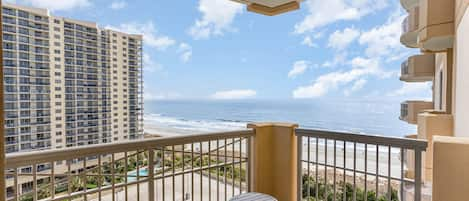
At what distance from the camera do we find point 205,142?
9.67 feet

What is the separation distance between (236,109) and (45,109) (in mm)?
22932

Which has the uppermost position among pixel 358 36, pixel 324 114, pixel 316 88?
pixel 358 36

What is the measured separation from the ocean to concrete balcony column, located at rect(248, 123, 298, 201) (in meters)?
17.3

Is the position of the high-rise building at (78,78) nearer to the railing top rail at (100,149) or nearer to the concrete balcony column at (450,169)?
the railing top rail at (100,149)

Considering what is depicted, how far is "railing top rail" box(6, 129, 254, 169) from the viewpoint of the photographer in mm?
1781

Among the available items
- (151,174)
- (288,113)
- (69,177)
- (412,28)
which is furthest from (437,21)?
(288,113)

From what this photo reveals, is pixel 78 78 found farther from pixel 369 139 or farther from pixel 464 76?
pixel 464 76

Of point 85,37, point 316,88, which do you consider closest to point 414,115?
point 85,37

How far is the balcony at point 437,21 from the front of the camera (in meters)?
5.02

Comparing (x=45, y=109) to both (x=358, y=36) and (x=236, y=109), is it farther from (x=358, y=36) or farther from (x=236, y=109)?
(x=358, y=36)

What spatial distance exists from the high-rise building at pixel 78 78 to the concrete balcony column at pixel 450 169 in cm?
502

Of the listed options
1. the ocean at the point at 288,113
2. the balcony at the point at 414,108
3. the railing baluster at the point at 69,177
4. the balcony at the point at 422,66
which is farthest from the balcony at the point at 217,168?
the ocean at the point at 288,113

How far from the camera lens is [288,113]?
88.4ft

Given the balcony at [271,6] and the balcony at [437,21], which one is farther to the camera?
the balcony at [437,21]
